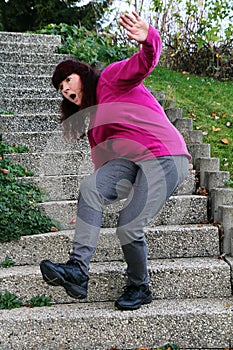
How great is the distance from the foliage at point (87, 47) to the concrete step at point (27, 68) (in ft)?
1.70

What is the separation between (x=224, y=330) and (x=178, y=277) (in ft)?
1.32

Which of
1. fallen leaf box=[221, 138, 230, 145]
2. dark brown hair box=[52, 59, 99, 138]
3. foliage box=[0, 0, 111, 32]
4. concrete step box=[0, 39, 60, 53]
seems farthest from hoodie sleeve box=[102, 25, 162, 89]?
foliage box=[0, 0, 111, 32]

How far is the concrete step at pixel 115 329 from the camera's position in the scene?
8.37ft

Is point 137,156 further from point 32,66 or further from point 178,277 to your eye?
point 32,66

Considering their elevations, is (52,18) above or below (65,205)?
above

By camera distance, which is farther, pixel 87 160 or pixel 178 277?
pixel 87 160

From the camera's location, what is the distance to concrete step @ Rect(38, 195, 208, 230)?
3359mm

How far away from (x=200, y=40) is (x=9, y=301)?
558cm

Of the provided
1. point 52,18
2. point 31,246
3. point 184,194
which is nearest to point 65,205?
point 31,246

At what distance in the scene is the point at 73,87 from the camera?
8.80ft

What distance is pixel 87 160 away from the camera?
3943 mm

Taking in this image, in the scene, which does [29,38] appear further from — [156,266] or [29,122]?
[156,266]

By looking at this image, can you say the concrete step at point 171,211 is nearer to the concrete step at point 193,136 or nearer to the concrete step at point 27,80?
the concrete step at point 193,136

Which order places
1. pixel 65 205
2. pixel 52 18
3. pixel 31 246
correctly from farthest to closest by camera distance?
pixel 52 18 < pixel 65 205 < pixel 31 246
